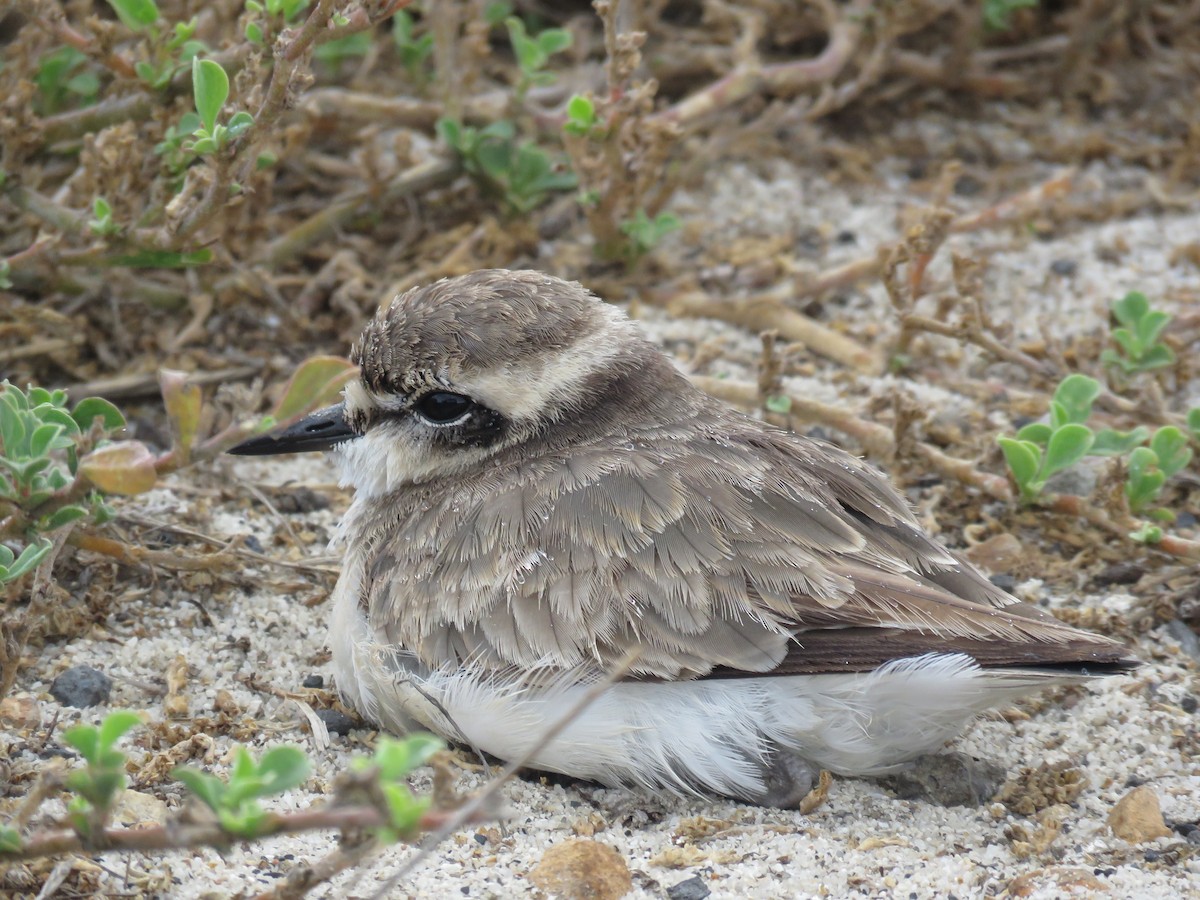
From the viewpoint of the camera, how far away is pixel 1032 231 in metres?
5.75

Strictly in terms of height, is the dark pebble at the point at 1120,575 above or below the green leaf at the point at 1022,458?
below

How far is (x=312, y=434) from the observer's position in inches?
153

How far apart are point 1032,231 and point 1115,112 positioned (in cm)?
111

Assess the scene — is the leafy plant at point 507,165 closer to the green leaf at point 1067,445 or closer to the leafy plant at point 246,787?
the green leaf at point 1067,445

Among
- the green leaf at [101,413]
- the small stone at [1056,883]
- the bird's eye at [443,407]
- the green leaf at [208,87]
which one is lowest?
the small stone at [1056,883]

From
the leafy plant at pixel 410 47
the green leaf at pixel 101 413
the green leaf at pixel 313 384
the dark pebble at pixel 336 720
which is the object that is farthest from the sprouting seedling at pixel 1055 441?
the leafy plant at pixel 410 47

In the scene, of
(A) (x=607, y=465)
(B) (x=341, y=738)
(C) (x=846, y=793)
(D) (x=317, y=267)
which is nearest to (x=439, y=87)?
(D) (x=317, y=267)

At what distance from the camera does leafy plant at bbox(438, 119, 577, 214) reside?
17.2 feet

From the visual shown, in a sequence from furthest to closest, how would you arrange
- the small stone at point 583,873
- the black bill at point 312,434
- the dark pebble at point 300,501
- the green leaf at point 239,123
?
the dark pebble at point 300,501 → the black bill at point 312,434 → the green leaf at point 239,123 → the small stone at point 583,873

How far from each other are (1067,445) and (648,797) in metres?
1.51

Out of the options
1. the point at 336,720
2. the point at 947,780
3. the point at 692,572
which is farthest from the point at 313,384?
the point at 947,780

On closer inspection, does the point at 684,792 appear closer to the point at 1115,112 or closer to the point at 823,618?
the point at 823,618

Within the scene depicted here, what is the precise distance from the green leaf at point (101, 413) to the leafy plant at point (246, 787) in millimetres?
1502

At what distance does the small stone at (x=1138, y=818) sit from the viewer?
3.19 m
